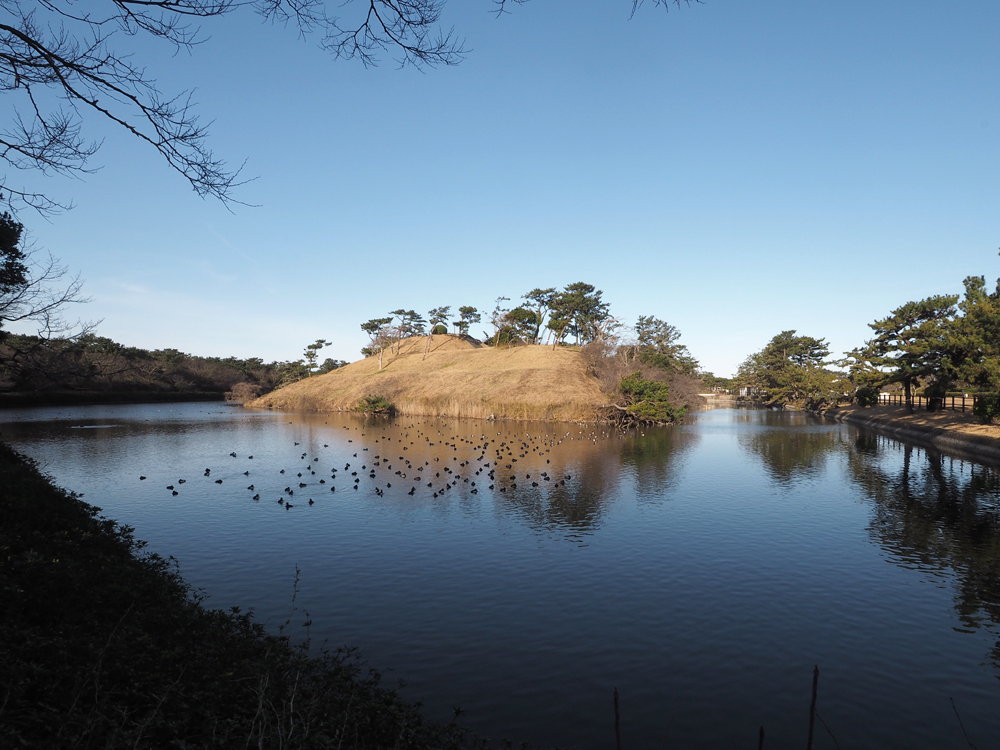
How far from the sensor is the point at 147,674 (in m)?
7.70

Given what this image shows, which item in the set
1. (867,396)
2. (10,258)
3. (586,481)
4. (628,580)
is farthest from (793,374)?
(10,258)

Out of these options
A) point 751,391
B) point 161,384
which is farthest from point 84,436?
point 751,391

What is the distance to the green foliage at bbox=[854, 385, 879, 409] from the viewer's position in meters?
82.3

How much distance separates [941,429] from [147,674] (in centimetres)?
6230

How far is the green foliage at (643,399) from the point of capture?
65500mm

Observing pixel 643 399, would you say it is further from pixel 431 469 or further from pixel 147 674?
pixel 147 674

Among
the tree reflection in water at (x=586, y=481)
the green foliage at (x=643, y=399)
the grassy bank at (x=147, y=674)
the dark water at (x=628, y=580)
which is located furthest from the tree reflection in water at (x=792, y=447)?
the grassy bank at (x=147, y=674)

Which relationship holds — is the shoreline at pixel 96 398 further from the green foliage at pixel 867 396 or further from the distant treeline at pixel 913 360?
the green foliage at pixel 867 396

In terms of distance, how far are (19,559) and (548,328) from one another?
355ft

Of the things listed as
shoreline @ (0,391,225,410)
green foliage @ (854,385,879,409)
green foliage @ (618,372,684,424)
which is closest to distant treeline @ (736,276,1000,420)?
green foliage @ (854,385,879,409)

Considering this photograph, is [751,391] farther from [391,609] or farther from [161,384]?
[391,609]

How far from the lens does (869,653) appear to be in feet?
41.7

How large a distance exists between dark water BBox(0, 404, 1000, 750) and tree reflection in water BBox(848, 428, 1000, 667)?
0.13 metres

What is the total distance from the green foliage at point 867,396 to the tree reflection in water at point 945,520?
43.1 m
